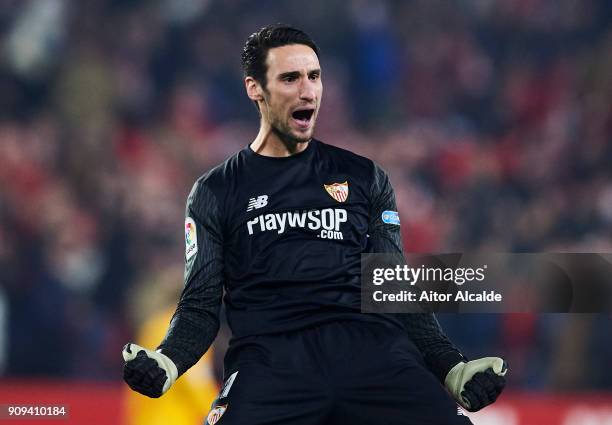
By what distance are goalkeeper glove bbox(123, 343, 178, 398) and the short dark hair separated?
3.78 ft

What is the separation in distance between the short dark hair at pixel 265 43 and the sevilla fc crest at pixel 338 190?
46 centimetres

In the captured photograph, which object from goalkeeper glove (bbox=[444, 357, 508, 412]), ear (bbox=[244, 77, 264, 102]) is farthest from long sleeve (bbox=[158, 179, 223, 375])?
goalkeeper glove (bbox=[444, 357, 508, 412])

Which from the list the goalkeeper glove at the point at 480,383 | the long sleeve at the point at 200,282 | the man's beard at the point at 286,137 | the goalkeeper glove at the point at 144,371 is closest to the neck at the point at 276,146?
the man's beard at the point at 286,137

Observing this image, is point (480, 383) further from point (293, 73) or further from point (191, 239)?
point (293, 73)

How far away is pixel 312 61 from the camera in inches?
159

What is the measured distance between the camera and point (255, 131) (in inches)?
373

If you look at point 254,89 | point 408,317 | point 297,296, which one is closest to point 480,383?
point 408,317

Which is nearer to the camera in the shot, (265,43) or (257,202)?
(257,202)

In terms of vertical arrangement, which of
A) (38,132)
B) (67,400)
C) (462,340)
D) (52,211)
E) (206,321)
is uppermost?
(38,132)

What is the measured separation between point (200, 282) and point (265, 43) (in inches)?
36.5

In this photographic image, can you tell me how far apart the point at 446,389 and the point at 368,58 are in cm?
655

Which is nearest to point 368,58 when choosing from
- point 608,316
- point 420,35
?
point 420,35

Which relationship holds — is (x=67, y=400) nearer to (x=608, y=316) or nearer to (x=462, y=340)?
(x=462, y=340)

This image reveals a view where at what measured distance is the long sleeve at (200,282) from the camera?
12.5ft
